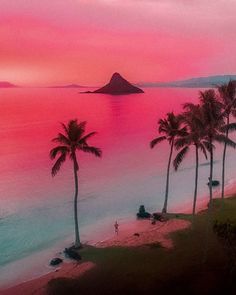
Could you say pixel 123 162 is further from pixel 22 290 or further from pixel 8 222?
pixel 22 290

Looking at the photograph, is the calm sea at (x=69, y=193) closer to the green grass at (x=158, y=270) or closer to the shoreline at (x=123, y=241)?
the shoreline at (x=123, y=241)

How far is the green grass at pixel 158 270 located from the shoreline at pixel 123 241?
63.7 inches

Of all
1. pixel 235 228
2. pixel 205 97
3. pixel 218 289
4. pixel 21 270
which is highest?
pixel 205 97

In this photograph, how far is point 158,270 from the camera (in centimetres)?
4066

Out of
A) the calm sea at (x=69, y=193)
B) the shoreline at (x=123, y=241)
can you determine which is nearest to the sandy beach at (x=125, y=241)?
the shoreline at (x=123, y=241)

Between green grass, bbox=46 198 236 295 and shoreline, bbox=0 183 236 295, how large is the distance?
1617 mm

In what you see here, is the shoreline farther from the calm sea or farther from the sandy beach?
the calm sea

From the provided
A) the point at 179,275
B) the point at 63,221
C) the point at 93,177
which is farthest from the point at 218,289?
the point at 93,177

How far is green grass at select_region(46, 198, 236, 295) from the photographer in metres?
37.3

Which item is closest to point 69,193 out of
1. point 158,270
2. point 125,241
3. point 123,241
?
point 123,241

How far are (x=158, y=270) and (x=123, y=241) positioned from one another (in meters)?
11.8

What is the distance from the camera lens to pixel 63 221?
218 feet

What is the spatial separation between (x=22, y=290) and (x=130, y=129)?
502ft

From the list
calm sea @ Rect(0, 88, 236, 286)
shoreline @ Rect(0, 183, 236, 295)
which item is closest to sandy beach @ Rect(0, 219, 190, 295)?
shoreline @ Rect(0, 183, 236, 295)
